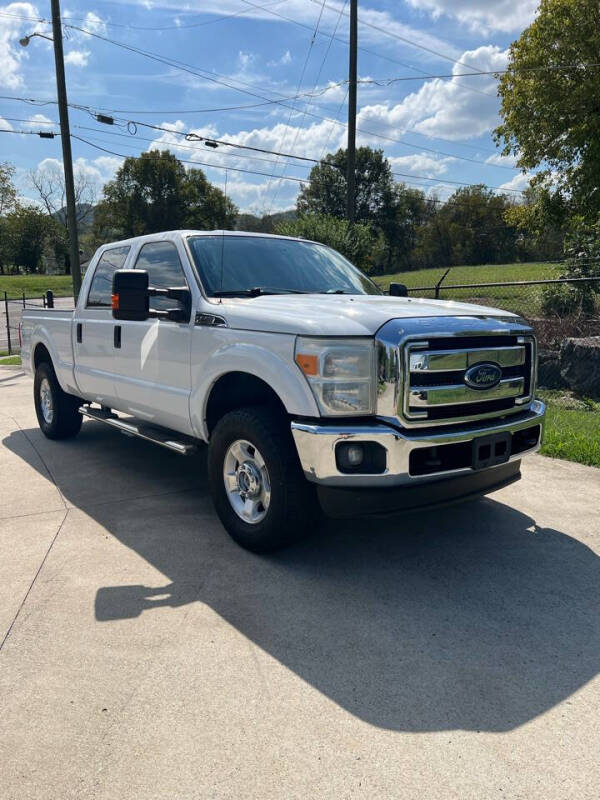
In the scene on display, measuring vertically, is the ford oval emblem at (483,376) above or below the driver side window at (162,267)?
below

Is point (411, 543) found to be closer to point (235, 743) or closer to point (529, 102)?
→ point (235, 743)

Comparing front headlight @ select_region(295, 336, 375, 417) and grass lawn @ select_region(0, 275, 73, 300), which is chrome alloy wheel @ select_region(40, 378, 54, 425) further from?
grass lawn @ select_region(0, 275, 73, 300)

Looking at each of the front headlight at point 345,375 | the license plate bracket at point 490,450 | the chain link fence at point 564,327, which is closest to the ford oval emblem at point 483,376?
the license plate bracket at point 490,450

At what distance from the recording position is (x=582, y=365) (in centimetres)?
950

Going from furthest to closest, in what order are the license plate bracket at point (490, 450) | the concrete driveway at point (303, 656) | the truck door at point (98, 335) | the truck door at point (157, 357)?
the truck door at point (98, 335) → the truck door at point (157, 357) → the license plate bracket at point (490, 450) → the concrete driveway at point (303, 656)

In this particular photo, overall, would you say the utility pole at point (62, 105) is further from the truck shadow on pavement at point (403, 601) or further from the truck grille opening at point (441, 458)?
the truck grille opening at point (441, 458)

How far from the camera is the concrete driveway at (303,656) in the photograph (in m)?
2.24

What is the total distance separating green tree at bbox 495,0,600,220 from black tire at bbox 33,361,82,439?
21859mm

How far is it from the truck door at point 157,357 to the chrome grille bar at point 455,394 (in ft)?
5.81

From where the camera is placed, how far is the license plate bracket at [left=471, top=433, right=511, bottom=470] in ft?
12.0

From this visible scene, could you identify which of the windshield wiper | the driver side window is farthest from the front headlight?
the driver side window

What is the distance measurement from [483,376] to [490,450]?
0.43m

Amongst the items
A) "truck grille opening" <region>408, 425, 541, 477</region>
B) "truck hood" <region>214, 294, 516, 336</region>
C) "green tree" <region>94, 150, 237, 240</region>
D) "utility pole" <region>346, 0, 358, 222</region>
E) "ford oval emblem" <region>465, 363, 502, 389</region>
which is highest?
"green tree" <region>94, 150, 237, 240</region>

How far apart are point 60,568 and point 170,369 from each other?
5.17ft
